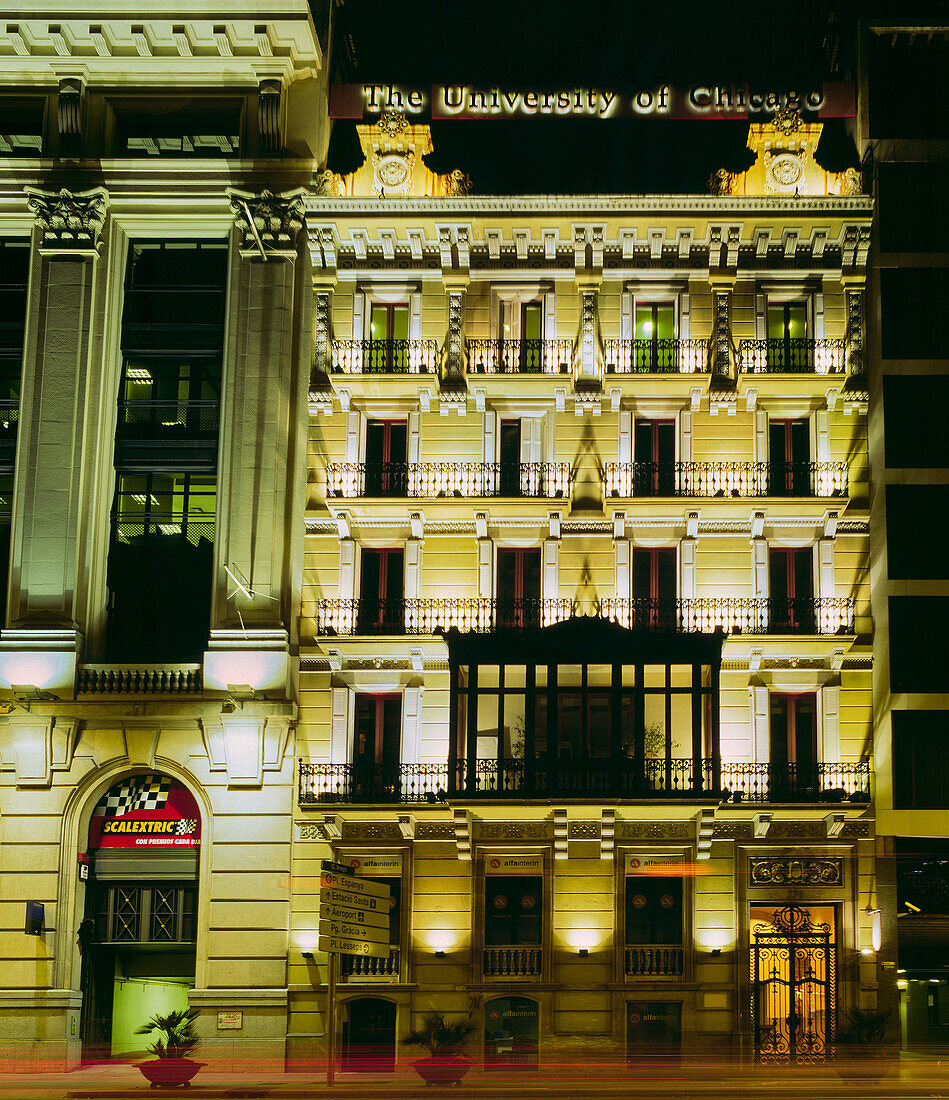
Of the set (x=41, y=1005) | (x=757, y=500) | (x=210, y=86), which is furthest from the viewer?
(x=210, y=86)

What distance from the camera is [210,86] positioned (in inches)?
1523

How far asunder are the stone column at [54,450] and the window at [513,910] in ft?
41.3

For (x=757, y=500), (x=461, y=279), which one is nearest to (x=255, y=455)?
(x=461, y=279)

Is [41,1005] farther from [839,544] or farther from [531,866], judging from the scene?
[839,544]

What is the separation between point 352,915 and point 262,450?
48.1 ft

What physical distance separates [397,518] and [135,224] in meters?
11.6

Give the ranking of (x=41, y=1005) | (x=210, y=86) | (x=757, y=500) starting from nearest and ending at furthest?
(x=41, y=1005)
(x=757, y=500)
(x=210, y=86)

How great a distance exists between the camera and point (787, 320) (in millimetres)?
38375

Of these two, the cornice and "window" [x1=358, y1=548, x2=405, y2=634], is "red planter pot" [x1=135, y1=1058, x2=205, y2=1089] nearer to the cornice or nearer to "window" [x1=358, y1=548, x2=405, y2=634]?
"window" [x1=358, y1=548, x2=405, y2=634]

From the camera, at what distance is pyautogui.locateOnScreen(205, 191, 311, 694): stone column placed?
35.2 metres

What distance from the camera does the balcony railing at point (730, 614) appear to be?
35719 millimetres

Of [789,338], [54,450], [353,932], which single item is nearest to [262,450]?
[54,450]

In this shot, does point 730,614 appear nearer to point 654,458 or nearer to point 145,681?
point 654,458

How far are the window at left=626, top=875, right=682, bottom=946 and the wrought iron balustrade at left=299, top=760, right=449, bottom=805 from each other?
5744mm
